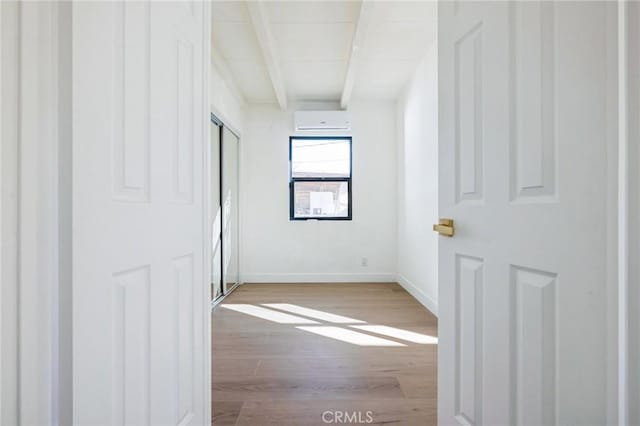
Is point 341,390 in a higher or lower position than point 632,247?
lower

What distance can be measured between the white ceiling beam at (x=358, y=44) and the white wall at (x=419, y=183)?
720 millimetres

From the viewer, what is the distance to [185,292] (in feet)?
3.65

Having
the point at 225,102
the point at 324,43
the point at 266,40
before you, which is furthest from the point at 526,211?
the point at 225,102

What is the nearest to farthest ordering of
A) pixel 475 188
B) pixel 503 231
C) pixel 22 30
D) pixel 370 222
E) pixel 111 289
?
pixel 22 30 < pixel 111 289 < pixel 503 231 < pixel 475 188 < pixel 370 222

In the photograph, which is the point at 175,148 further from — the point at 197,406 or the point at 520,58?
the point at 520,58

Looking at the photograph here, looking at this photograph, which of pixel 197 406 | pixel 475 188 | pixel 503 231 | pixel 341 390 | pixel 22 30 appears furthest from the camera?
pixel 341 390

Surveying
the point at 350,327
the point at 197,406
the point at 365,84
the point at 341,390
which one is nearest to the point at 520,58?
the point at 197,406

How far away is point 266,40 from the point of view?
2.70 metres

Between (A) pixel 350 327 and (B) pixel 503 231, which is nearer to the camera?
(B) pixel 503 231

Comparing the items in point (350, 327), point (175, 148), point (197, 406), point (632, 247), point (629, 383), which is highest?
point (175, 148)

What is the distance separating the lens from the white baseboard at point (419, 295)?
3.01 m

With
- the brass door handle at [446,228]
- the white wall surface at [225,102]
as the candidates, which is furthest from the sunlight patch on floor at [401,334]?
the white wall surface at [225,102]

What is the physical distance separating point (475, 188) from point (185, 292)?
106cm

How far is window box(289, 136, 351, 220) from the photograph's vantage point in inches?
178
